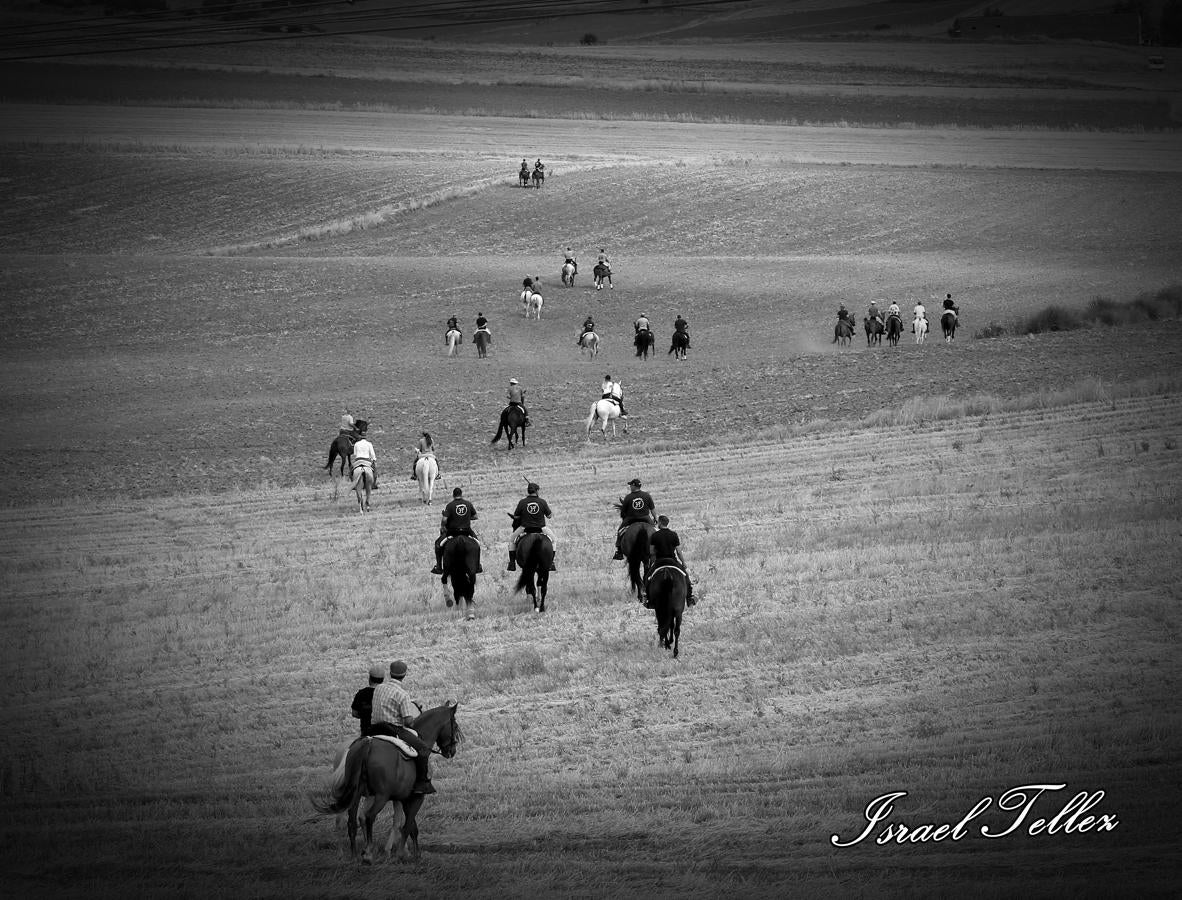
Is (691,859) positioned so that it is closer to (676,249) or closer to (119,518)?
(119,518)

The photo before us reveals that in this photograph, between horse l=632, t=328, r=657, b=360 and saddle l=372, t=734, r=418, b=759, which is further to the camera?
horse l=632, t=328, r=657, b=360

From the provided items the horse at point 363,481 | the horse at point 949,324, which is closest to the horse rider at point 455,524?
the horse at point 363,481

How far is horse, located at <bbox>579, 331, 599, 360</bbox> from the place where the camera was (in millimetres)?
41562

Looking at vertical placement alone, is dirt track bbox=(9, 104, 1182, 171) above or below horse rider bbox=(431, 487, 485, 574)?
above

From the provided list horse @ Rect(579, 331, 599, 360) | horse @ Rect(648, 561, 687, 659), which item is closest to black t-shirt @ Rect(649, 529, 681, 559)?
horse @ Rect(648, 561, 687, 659)

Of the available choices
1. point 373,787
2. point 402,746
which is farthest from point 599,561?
point 373,787

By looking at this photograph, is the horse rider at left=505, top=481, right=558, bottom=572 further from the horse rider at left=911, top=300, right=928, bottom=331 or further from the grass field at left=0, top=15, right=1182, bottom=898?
the horse rider at left=911, top=300, right=928, bottom=331

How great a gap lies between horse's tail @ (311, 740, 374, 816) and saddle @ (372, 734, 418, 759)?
155mm

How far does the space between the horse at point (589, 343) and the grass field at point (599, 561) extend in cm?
90

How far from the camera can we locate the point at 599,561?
22.0 meters

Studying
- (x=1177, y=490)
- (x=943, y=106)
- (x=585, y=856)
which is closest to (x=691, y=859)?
(x=585, y=856)

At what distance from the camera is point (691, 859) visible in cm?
1146

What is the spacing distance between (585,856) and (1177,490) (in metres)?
15.7

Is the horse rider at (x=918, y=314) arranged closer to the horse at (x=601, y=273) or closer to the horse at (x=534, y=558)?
the horse at (x=601, y=273)
